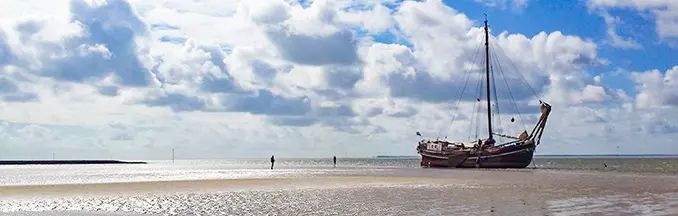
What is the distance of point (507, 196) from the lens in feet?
104

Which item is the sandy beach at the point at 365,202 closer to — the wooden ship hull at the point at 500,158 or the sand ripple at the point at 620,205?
the sand ripple at the point at 620,205

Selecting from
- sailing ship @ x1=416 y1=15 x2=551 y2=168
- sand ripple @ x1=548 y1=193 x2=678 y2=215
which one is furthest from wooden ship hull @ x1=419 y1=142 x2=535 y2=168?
sand ripple @ x1=548 y1=193 x2=678 y2=215

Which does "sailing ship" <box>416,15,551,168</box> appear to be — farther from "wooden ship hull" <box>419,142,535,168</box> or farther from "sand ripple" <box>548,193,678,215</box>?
"sand ripple" <box>548,193,678,215</box>

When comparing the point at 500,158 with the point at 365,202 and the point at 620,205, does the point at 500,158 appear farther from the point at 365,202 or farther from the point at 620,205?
the point at 365,202

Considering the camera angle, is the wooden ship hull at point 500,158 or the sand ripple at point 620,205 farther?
the wooden ship hull at point 500,158

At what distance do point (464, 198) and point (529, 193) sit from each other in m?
4.91

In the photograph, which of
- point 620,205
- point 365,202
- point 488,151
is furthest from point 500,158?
point 365,202

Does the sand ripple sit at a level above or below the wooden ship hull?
below

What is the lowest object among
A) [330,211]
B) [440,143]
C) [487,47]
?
[330,211]

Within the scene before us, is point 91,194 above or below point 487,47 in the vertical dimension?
below

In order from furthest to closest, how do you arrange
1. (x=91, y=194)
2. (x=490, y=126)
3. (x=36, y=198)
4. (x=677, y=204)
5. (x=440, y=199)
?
(x=490, y=126)
(x=91, y=194)
(x=36, y=198)
(x=440, y=199)
(x=677, y=204)

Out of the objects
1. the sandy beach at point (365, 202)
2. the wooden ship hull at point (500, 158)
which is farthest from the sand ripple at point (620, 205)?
the wooden ship hull at point (500, 158)

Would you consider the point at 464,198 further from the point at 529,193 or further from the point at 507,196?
the point at 529,193

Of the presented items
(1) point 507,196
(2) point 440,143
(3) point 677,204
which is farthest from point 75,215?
(2) point 440,143
